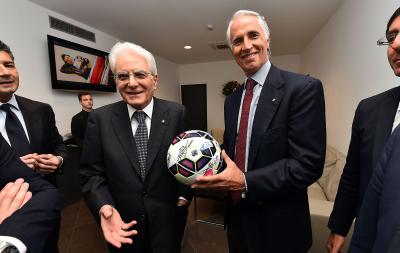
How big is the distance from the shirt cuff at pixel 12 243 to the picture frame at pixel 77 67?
310 centimetres

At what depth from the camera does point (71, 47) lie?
3479 millimetres

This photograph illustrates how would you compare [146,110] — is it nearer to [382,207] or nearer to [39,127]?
[39,127]

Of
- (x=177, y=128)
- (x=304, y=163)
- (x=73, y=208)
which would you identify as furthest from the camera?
(x=73, y=208)

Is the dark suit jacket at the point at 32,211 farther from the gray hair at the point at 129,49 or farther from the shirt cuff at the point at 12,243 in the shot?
the gray hair at the point at 129,49

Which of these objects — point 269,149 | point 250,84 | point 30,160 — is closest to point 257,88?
point 250,84

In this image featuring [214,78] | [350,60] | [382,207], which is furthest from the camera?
[214,78]

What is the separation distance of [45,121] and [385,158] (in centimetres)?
187

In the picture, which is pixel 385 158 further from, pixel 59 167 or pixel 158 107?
pixel 59 167

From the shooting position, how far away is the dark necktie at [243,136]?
3.66ft

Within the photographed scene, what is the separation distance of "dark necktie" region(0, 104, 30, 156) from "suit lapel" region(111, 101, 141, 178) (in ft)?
2.21

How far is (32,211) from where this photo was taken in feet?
2.61

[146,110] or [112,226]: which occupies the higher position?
[146,110]

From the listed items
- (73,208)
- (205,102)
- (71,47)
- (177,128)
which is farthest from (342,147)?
(205,102)

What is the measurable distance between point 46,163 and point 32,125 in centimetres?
31
